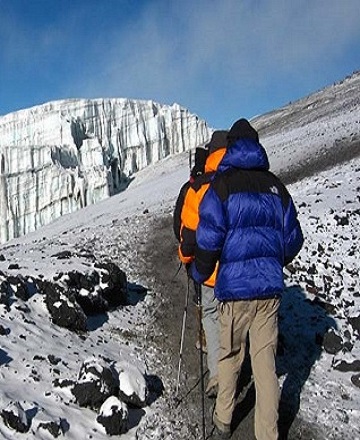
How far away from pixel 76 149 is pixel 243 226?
64544mm

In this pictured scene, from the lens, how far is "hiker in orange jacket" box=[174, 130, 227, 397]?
5.77 meters

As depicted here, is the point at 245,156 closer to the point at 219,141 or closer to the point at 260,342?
the point at 219,141

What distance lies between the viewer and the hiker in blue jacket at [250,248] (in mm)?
4832

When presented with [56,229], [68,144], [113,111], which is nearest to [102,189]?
[68,144]

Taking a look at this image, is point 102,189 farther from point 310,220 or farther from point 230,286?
point 230,286

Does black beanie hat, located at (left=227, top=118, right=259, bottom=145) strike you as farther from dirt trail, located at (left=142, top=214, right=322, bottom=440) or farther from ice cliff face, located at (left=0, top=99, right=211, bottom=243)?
ice cliff face, located at (left=0, top=99, right=211, bottom=243)

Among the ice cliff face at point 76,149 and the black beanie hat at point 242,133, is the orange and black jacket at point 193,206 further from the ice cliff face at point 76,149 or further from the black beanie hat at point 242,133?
the ice cliff face at point 76,149

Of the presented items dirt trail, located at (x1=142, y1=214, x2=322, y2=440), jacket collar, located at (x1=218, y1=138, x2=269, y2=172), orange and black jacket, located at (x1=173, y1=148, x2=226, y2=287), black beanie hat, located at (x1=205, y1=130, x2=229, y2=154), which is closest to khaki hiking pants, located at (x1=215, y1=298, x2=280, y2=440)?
dirt trail, located at (x1=142, y1=214, x2=322, y2=440)

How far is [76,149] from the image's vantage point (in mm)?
67062

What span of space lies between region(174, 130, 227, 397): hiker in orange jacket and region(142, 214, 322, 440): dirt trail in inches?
14.0

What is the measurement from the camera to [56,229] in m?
31.6

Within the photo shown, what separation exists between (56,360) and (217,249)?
10.2 ft

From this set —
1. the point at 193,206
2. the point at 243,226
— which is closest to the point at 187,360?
the point at 193,206

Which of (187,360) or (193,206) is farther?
(187,360)
